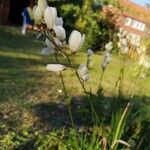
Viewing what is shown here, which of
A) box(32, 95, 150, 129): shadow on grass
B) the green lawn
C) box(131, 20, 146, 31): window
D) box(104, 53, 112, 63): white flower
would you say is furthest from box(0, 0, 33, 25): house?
box(131, 20, 146, 31): window

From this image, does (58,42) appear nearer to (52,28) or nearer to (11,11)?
(52,28)

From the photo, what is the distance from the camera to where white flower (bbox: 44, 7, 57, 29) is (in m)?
2.63

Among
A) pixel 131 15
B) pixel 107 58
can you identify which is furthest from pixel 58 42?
pixel 131 15

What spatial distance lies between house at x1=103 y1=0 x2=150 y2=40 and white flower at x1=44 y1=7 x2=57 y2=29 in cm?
386

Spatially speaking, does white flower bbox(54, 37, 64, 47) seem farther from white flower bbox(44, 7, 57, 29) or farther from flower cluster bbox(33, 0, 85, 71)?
white flower bbox(44, 7, 57, 29)

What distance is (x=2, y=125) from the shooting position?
19.9 ft

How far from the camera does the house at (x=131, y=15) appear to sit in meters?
10.8

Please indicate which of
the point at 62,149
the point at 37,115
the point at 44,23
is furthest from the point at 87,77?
the point at 37,115

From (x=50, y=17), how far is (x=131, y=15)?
32.6m

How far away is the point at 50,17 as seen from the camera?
2.64 meters

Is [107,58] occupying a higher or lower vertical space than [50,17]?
lower

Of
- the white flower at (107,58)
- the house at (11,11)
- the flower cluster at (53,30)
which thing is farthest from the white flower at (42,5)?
the house at (11,11)

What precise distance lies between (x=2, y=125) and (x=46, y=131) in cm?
52

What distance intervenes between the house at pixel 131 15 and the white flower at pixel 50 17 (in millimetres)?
3863
